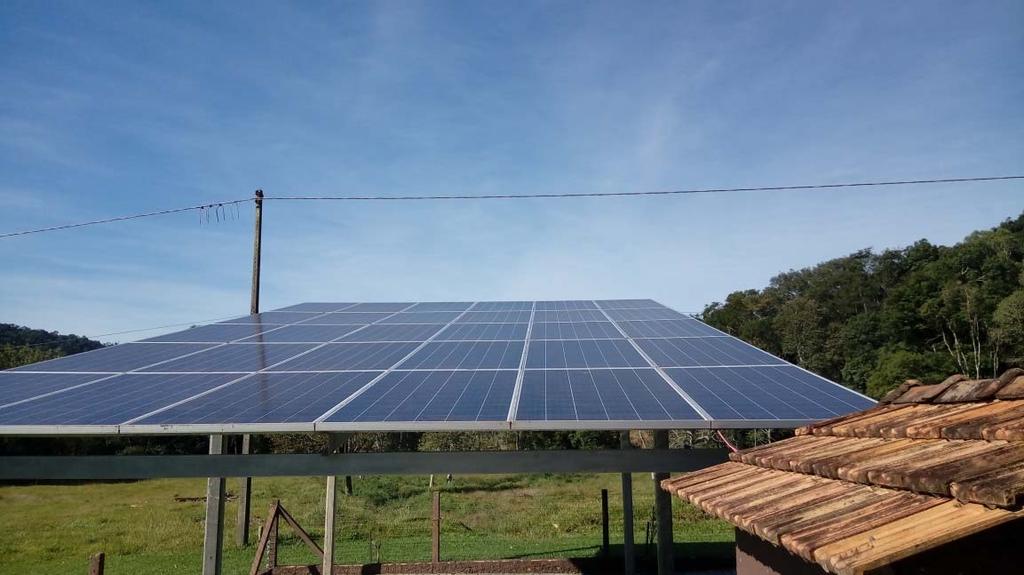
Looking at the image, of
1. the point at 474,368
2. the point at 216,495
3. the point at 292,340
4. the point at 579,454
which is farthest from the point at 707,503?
the point at 216,495

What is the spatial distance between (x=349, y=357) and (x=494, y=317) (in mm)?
4472

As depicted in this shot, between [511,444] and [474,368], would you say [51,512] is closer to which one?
[511,444]

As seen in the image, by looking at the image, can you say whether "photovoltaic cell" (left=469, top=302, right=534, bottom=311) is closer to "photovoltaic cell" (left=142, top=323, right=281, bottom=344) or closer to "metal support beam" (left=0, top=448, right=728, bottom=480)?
"photovoltaic cell" (left=142, top=323, right=281, bottom=344)

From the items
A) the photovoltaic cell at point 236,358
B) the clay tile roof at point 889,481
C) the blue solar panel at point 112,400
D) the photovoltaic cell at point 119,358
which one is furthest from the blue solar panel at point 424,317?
the clay tile roof at point 889,481

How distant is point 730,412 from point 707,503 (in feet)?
6.76

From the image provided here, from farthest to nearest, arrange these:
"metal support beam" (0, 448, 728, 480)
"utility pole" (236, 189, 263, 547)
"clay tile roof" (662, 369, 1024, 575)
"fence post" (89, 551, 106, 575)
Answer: "utility pole" (236, 189, 263, 547)
"fence post" (89, 551, 106, 575)
"metal support beam" (0, 448, 728, 480)
"clay tile roof" (662, 369, 1024, 575)

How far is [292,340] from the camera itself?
34.8 feet

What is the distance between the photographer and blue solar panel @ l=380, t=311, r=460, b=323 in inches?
505

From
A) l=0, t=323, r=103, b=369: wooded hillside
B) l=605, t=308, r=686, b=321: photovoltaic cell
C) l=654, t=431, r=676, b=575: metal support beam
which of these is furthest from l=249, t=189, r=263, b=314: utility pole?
l=0, t=323, r=103, b=369: wooded hillside

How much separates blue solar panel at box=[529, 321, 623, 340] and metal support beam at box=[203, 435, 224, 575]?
4.91 m

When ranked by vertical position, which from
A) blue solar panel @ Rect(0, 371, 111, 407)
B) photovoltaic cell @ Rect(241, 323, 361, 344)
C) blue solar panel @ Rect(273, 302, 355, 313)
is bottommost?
blue solar panel @ Rect(0, 371, 111, 407)

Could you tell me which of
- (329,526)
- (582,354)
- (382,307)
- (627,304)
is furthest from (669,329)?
(382,307)

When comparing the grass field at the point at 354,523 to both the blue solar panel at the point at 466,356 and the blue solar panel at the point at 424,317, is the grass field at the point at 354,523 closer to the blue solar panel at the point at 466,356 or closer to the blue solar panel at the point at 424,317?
the blue solar panel at the point at 424,317

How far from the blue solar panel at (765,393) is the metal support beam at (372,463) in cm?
55
